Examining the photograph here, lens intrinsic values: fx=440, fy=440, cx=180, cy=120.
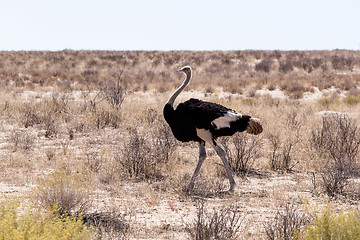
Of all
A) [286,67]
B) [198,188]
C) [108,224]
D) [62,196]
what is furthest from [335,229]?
[286,67]

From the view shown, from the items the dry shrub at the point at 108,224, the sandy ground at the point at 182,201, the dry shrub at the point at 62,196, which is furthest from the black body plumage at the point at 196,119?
the dry shrub at the point at 62,196

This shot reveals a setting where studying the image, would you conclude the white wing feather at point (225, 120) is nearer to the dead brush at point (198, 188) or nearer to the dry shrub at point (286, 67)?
the dead brush at point (198, 188)

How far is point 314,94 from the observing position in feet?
71.1

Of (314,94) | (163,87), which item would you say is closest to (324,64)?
(314,94)

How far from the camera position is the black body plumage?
20.6 ft

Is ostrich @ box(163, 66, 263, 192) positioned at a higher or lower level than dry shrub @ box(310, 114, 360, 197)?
higher

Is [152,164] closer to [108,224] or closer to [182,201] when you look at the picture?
[182,201]

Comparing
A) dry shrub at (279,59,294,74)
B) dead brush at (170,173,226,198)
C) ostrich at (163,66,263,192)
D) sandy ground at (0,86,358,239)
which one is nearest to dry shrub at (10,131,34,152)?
sandy ground at (0,86,358,239)

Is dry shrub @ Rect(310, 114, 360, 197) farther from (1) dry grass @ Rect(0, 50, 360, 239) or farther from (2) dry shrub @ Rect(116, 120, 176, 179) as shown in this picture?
(2) dry shrub @ Rect(116, 120, 176, 179)

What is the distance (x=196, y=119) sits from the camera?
6273 mm

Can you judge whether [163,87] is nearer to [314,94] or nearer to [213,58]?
[314,94]

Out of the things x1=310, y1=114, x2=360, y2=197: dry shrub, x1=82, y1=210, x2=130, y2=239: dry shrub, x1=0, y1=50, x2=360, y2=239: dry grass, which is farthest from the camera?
x1=310, y1=114, x2=360, y2=197: dry shrub

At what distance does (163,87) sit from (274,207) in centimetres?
1651

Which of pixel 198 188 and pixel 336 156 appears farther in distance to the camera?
pixel 336 156
